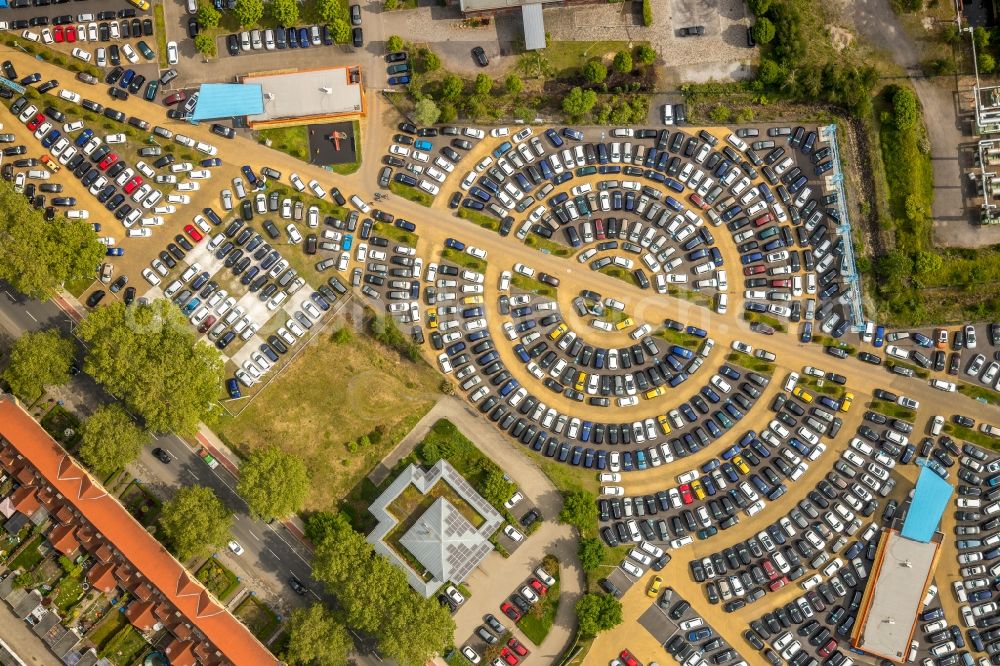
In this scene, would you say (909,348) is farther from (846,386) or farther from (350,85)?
(350,85)

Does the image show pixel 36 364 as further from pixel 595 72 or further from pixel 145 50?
pixel 595 72

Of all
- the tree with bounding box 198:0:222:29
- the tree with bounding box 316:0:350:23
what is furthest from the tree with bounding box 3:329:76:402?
the tree with bounding box 316:0:350:23

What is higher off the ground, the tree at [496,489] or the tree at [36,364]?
the tree at [36,364]

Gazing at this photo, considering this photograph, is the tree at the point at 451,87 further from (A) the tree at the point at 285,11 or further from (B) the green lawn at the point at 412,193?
(A) the tree at the point at 285,11

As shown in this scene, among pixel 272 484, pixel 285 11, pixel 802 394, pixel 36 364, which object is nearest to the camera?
pixel 272 484

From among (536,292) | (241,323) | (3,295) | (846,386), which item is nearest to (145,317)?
(241,323)

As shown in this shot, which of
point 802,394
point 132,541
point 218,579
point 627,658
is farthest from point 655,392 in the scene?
point 132,541

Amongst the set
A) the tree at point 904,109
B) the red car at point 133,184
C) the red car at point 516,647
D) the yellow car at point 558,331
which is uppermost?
the red car at point 133,184

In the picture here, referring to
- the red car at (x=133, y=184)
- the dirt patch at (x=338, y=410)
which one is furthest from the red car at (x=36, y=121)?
the dirt patch at (x=338, y=410)
